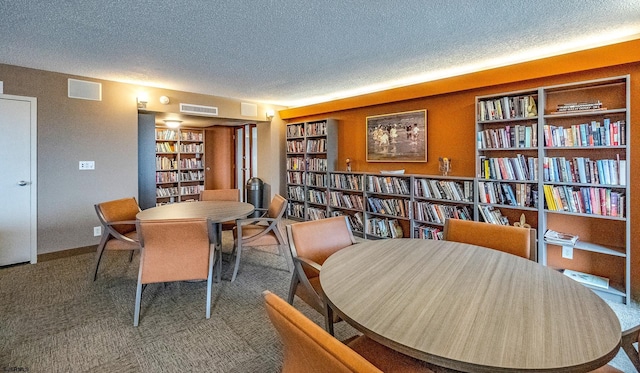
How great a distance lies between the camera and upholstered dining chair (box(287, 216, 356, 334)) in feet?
5.95

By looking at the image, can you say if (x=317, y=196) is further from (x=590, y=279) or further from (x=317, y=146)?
(x=590, y=279)

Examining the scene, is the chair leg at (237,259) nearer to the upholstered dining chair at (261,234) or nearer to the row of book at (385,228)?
the upholstered dining chair at (261,234)

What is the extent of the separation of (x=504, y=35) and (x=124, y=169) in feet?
15.9

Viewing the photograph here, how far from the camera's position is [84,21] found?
8.03ft

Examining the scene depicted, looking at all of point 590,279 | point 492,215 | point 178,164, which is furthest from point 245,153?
point 590,279

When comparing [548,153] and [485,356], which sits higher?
[548,153]

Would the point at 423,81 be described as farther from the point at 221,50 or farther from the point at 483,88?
the point at 221,50

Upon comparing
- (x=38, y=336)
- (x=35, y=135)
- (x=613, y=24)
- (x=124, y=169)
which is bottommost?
(x=38, y=336)

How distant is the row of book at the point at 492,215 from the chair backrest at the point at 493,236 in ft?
4.96

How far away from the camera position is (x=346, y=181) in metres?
4.93

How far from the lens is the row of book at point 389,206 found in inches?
163

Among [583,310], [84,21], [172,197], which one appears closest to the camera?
[583,310]

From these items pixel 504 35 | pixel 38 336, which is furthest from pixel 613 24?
pixel 38 336

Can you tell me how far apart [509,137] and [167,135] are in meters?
6.51
